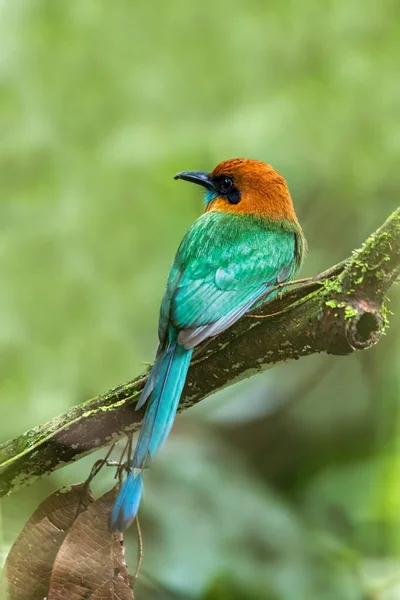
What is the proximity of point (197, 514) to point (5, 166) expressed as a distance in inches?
33.0

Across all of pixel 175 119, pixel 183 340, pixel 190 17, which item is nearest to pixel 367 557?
pixel 183 340

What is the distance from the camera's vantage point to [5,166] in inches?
62.1

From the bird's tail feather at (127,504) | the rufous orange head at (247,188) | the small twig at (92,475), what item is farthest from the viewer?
the rufous orange head at (247,188)

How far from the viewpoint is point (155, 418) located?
2.96 ft

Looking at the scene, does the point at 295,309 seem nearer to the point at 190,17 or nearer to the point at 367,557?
the point at 367,557

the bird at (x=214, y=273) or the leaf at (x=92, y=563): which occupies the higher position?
the bird at (x=214, y=273)

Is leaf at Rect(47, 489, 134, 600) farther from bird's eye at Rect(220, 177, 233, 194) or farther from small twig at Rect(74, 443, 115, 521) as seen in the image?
bird's eye at Rect(220, 177, 233, 194)

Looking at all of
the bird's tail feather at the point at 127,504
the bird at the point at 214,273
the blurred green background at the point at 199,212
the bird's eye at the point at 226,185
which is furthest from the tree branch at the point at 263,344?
the bird's eye at the point at 226,185

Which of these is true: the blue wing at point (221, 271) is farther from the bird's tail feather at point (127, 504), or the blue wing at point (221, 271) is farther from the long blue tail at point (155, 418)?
the bird's tail feather at point (127, 504)

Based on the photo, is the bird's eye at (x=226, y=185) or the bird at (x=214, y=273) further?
the bird's eye at (x=226, y=185)

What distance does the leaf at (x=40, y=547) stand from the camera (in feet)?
3.03

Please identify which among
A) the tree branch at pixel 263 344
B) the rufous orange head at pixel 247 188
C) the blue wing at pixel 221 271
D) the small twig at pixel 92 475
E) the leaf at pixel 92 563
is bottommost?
the leaf at pixel 92 563

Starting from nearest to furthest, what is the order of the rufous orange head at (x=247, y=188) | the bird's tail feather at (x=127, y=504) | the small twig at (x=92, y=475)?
the bird's tail feather at (x=127, y=504) → the small twig at (x=92, y=475) → the rufous orange head at (x=247, y=188)

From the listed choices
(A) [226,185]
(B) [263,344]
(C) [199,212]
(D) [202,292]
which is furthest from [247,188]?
(B) [263,344]
